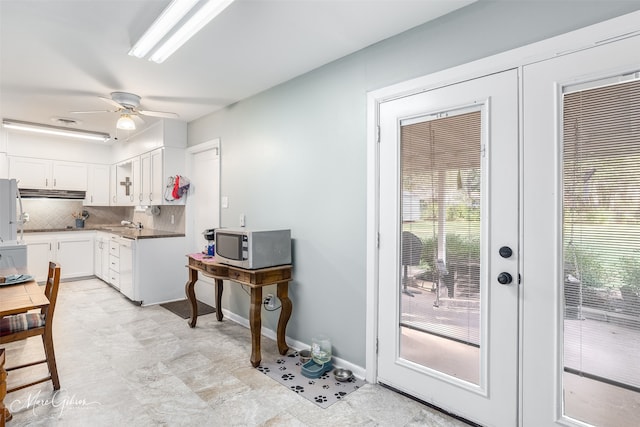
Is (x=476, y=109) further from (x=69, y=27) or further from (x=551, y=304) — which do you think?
(x=69, y=27)

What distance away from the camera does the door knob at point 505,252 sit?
175 centimetres

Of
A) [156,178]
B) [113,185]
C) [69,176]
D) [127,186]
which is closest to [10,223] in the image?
[156,178]

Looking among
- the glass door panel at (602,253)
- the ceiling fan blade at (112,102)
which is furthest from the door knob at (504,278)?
the ceiling fan blade at (112,102)

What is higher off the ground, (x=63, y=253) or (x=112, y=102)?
(x=112, y=102)

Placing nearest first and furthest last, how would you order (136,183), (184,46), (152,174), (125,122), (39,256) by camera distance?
(184,46) < (125,122) < (152,174) < (136,183) < (39,256)

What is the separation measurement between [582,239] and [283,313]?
7.10 feet

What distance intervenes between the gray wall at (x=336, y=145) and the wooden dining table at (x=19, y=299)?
5.89 feet

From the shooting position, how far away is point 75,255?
5613 mm

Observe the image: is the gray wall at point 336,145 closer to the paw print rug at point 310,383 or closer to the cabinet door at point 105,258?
the paw print rug at point 310,383

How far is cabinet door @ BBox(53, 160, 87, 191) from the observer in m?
5.57

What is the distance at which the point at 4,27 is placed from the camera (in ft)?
7.09

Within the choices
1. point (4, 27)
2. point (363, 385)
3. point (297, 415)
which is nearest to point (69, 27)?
point (4, 27)

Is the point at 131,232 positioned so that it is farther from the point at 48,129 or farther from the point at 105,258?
the point at 48,129

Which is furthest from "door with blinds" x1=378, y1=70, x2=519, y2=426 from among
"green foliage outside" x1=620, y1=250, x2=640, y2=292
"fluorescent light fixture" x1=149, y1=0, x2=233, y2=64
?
"fluorescent light fixture" x1=149, y1=0, x2=233, y2=64
